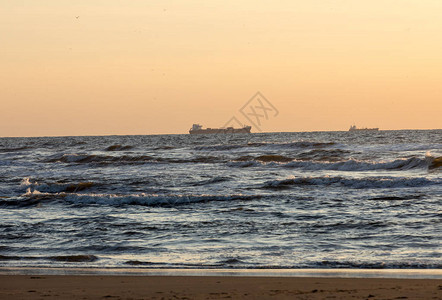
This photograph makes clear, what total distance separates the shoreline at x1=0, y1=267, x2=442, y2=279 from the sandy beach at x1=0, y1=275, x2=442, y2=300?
0.26m

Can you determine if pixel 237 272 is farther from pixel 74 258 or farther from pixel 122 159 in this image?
pixel 122 159

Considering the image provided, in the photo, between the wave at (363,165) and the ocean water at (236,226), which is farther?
the wave at (363,165)

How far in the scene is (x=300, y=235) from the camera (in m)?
10.5

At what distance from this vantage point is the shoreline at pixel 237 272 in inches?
290

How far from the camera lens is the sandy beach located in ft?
20.7

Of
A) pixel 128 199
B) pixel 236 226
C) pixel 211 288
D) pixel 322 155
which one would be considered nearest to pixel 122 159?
pixel 322 155

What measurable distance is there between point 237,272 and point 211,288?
43.2 inches

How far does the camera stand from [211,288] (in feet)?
22.0

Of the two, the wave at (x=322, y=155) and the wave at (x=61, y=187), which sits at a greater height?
the wave at (x=322, y=155)

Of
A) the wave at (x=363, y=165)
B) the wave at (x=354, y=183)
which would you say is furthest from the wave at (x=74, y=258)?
the wave at (x=363, y=165)

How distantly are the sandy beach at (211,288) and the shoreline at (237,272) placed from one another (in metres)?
0.26

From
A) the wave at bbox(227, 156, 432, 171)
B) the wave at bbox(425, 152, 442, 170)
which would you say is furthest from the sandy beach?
the wave at bbox(227, 156, 432, 171)

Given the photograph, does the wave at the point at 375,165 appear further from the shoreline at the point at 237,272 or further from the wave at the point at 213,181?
the shoreline at the point at 237,272

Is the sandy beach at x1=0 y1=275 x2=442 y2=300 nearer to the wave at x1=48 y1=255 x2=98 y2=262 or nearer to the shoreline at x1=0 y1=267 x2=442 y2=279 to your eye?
the shoreline at x1=0 y1=267 x2=442 y2=279
